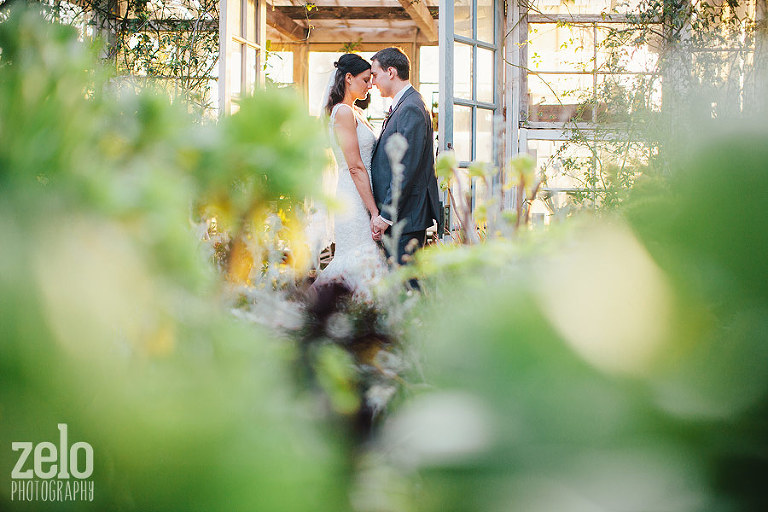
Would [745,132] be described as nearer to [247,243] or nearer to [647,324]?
[647,324]

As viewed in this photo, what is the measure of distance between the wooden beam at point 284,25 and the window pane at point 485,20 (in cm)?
320

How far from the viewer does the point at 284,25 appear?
7.80m

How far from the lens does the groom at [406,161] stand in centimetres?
291

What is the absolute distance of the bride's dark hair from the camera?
3.39 metres

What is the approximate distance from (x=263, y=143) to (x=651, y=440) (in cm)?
22

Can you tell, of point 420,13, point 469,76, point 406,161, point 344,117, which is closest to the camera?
point 406,161

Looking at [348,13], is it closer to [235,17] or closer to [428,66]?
[428,66]

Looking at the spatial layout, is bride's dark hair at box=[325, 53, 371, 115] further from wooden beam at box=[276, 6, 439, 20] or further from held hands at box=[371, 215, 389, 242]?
wooden beam at box=[276, 6, 439, 20]

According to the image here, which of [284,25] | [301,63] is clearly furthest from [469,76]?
[301,63]

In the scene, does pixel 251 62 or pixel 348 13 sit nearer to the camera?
pixel 251 62

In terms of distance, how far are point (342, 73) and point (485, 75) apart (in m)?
1.43

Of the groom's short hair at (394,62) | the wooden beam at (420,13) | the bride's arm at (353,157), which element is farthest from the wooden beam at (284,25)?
the bride's arm at (353,157)

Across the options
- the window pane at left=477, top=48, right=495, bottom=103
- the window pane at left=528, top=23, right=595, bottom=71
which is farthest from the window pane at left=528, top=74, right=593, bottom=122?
the window pane at left=477, top=48, right=495, bottom=103

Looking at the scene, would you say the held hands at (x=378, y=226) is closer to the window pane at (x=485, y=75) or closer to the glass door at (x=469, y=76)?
the glass door at (x=469, y=76)
